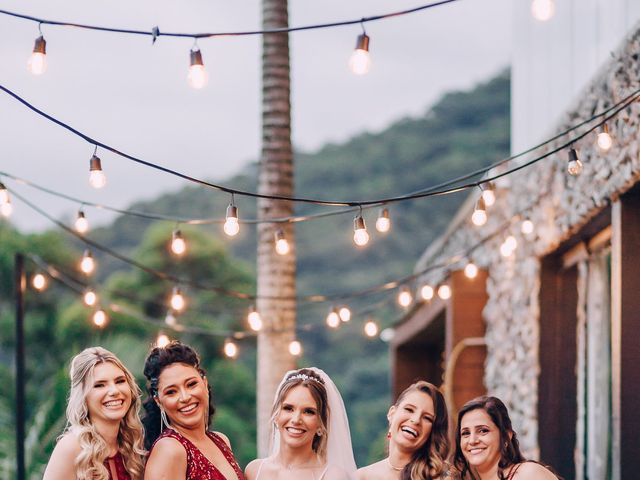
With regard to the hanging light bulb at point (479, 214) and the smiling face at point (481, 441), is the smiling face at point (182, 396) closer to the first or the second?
the smiling face at point (481, 441)

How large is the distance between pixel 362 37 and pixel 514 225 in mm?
5573

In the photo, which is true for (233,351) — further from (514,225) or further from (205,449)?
(205,449)

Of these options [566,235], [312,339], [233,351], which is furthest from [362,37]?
[312,339]

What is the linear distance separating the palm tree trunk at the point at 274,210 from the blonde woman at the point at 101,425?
3.80 meters

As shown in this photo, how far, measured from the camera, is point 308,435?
5.34 metres

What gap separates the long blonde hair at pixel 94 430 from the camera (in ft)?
16.6

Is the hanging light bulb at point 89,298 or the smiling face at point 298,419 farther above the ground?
the hanging light bulb at point 89,298

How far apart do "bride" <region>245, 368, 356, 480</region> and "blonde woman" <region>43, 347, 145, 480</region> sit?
2.24 feet

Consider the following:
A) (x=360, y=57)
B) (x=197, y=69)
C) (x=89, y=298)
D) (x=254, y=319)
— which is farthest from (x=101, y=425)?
(x=254, y=319)

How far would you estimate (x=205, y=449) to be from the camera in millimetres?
5359

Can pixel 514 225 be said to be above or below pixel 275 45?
below

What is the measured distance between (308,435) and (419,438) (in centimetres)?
56

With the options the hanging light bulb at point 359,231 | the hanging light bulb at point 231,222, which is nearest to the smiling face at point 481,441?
the hanging light bulb at point 359,231

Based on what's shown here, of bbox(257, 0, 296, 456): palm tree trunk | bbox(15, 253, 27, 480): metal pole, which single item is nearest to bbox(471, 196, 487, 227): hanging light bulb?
bbox(257, 0, 296, 456): palm tree trunk
